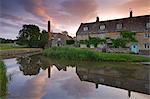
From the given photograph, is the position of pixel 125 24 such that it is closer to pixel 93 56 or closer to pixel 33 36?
pixel 93 56

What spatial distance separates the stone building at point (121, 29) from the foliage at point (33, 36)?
54.8 ft

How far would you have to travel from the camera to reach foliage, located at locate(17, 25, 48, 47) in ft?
220

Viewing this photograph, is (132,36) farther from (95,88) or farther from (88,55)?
(95,88)

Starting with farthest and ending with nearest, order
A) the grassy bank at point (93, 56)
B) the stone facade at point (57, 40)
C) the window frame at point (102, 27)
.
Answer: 1. the stone facade at point (57, 40)
2. the window frame at point (102, 27)
3. the grassy bank at point (93, 56)

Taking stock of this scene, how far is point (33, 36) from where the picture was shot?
6656 centimetres

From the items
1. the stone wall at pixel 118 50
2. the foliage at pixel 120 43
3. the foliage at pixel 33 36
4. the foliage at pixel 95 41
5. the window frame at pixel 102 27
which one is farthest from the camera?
the foliage at pixel 33 36

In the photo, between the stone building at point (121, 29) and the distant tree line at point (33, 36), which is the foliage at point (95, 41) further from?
the distant tree line at point (33, 36)

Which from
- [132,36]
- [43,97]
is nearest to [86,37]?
[132,36]

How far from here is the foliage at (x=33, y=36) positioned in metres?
66.9

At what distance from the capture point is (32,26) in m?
68.6

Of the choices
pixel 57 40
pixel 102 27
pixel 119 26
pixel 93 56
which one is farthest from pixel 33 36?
pixel 93 56

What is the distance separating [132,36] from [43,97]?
33076mm

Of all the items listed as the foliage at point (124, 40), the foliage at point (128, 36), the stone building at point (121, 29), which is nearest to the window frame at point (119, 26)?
the stone building at point (121, 29)

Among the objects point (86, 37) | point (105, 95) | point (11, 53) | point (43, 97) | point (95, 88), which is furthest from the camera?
point (86, 37)
